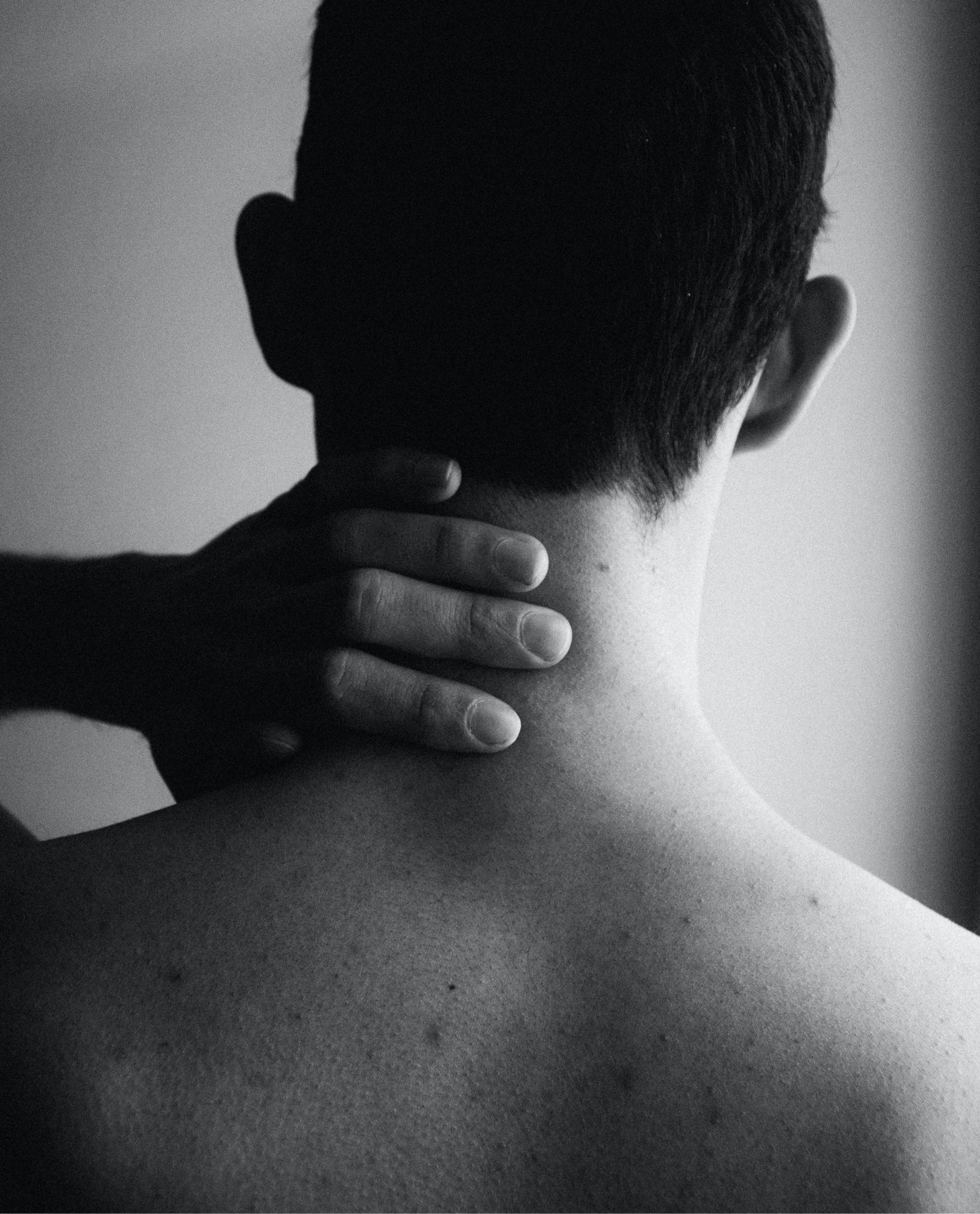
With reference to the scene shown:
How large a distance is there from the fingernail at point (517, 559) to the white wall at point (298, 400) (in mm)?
1357

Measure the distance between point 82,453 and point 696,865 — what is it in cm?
166

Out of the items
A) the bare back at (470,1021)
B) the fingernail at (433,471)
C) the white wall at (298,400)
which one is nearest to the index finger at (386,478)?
the fingernail at (433,471)

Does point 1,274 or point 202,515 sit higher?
point 1,274

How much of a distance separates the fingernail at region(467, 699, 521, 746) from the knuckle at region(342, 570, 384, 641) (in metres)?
0.15

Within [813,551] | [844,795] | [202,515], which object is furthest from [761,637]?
[202,515]

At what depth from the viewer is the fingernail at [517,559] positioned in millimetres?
753

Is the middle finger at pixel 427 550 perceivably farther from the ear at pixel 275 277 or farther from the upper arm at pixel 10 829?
the upper arm at pixel 10 829

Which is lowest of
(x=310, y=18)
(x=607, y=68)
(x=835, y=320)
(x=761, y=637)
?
(x=761, y=637)

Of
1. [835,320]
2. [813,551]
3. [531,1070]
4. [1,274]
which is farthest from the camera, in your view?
[813,551]

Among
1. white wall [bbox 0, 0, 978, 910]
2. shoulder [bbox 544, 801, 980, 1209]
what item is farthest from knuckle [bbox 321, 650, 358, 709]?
white wall [bbox 0, 0, 978, 910]

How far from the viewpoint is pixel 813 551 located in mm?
2279

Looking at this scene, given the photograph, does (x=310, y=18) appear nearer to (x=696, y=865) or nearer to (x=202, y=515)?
(x=202, y=515)

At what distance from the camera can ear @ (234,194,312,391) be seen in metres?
0.90

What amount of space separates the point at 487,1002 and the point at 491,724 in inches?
8.2
